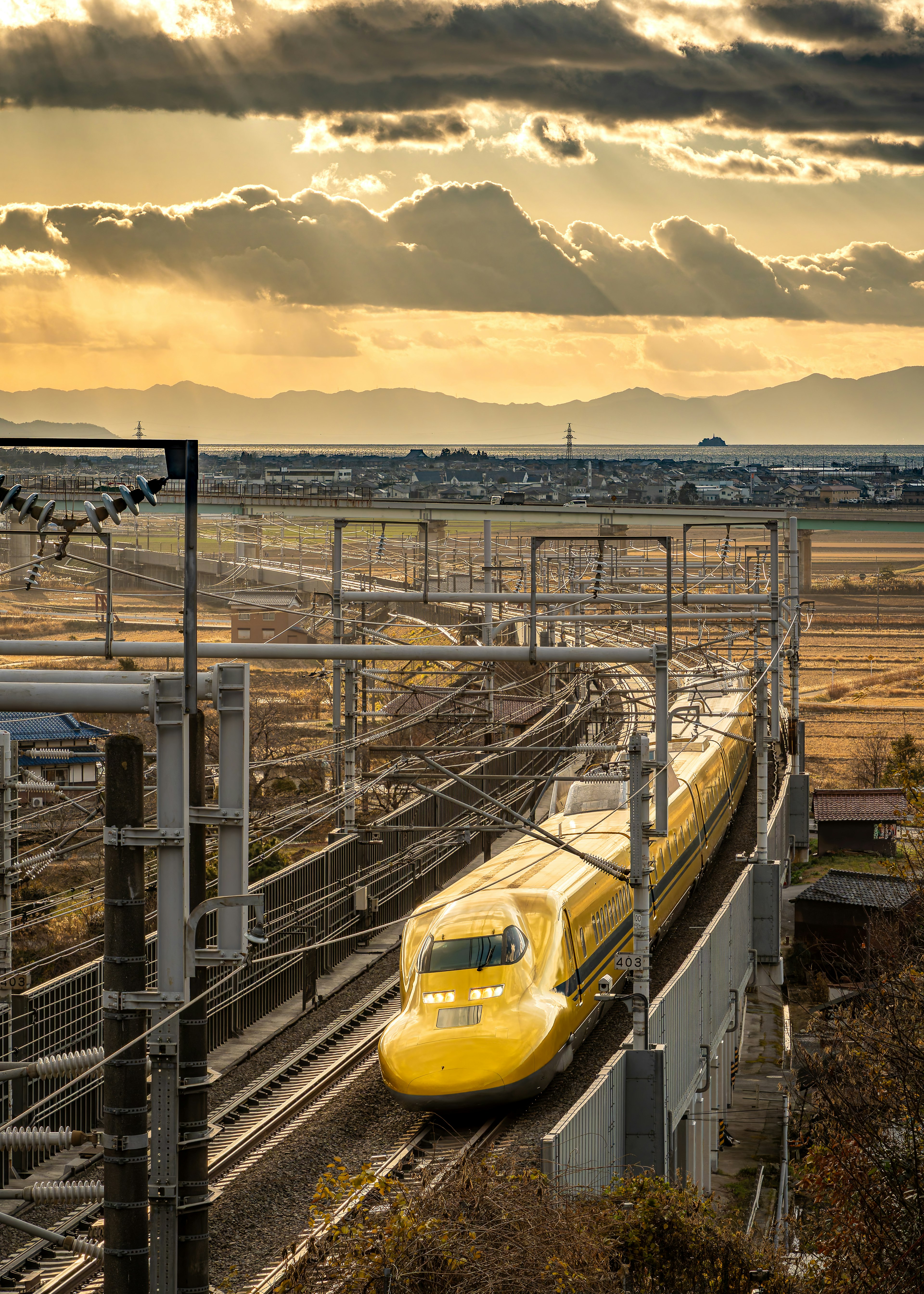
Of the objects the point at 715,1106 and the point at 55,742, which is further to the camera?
the point at 55,742

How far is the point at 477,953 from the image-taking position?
1516 centimetres

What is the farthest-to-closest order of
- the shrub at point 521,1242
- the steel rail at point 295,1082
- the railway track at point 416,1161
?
the steel rail at point 295,1082 < the railway track at point 416,1161 < the shrub at point 521,1242

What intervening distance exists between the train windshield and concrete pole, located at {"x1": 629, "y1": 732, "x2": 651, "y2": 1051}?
1.29 meters

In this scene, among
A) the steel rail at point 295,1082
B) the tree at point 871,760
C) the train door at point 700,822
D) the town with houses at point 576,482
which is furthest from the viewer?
the town with houses at point 576,482

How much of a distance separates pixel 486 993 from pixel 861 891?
20237 mm

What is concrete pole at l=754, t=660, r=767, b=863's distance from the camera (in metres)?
23.4

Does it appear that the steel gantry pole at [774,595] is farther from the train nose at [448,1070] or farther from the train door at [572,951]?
the train nose at [448,1070]

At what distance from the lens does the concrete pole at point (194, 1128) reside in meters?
7.84

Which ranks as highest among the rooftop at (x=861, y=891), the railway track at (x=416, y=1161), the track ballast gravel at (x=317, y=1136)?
the railway track at (x=416, y=1161)

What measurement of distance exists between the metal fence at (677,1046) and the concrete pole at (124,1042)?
5.15 metres

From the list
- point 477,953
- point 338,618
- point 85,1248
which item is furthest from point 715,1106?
point 85,1248

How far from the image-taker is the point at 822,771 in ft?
190

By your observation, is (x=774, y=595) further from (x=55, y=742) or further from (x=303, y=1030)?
(x=55, y=742)

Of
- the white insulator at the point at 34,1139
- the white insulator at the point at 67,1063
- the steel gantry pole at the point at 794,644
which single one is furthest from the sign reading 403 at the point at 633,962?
the steel gantry pole at the point at 794,644
